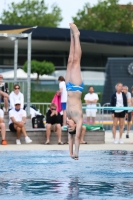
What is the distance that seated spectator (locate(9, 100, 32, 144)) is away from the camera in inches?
804

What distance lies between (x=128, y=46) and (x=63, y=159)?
48499 millimetres

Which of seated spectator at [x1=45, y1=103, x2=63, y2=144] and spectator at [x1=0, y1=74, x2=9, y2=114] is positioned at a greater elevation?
spectator at [x1=0, y1=74, x2=9, y2=114]

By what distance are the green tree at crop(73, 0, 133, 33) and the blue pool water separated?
7041 centimetres

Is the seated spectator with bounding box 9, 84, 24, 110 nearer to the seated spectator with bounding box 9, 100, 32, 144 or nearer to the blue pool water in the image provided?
the seated spectator with bounding box 9, 100, 32, 144

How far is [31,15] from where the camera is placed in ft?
320

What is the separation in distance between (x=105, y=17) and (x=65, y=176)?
7863cm

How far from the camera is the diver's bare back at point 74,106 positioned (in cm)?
1280

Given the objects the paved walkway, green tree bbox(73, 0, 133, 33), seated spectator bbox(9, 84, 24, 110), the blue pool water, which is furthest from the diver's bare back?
green tree bbox(73, 0, 133, 33)

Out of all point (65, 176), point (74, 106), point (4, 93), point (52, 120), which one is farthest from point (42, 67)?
point (65, 176)

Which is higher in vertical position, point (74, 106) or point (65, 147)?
point (74, 106)

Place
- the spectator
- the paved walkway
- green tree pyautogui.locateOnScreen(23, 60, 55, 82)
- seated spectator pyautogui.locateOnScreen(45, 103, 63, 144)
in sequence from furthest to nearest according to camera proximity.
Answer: green tree pyautogui.locateOnScreen(23, 60, 55, 82)
the spectator
seated spectator pyautogui.locateOnScreen(45, 103, 63, 144)
the paved walkway

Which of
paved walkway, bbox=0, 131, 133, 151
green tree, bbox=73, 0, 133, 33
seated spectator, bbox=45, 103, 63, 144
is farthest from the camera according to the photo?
green tree, bbox=73, 0, 133, 33

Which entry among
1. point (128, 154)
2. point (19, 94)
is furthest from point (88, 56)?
→ point (128, 154)

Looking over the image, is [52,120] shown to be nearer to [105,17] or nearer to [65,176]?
[65,176]
